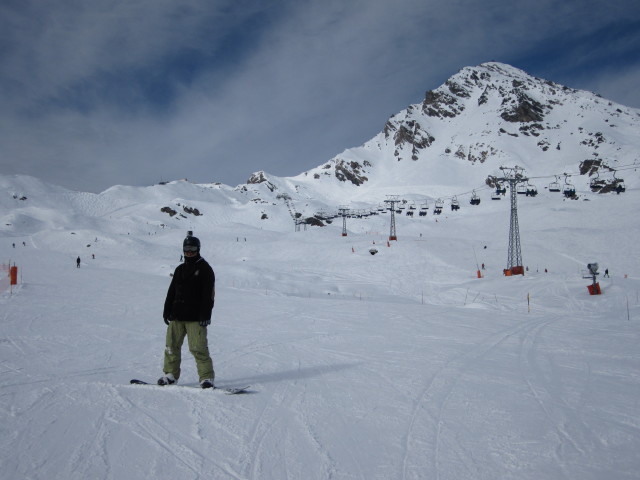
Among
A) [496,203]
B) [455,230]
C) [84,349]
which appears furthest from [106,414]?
[496,203]

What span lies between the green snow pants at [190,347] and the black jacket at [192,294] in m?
0.13

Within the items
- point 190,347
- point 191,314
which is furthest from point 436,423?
point 191,314

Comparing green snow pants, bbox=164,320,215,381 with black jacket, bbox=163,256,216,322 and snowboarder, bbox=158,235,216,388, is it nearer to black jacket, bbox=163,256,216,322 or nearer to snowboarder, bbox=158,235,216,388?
snowboarder, bbox=158,235,216,388

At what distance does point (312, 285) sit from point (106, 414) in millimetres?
25816

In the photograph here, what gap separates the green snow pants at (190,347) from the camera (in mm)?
5105

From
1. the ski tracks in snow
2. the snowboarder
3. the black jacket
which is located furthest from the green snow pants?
the ski tracks in snow

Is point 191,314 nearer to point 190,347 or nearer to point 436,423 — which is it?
point 190,347

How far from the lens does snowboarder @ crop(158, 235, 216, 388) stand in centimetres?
511

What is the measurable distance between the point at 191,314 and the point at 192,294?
0.91ft

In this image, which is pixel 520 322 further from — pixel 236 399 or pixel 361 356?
pixel 236 399

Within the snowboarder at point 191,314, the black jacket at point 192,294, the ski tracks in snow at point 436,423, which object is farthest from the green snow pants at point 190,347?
the ski tracks in snow at point 436,423

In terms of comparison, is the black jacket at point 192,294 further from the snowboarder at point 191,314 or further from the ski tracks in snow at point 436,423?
the ski tracks in snow at point 436,423

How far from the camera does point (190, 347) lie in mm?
5117

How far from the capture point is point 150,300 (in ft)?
50.1
